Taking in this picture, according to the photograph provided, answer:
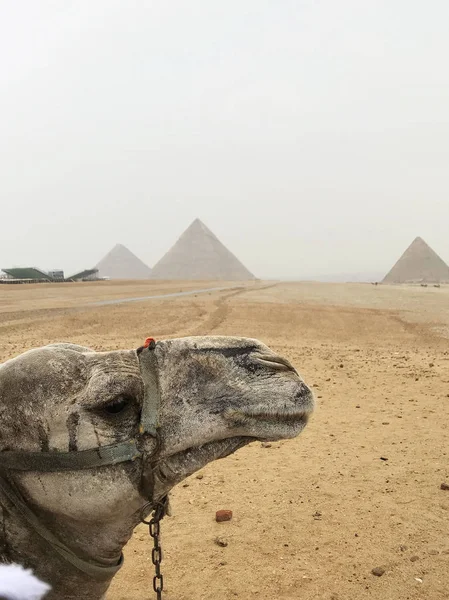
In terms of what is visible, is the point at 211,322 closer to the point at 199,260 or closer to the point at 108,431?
the point at 108,431

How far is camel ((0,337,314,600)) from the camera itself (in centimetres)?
165

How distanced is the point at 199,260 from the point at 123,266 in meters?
43.3

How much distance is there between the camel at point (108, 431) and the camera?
1.65 m

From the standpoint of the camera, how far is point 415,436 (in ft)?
22.4

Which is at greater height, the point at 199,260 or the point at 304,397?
the point at 199,260

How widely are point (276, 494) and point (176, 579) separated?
1.67 m

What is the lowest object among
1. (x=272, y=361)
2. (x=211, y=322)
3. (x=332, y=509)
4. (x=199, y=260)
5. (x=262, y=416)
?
(x=332, y=509)

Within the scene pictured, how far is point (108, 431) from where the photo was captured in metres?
1.67

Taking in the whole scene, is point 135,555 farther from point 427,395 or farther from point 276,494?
point 427,395

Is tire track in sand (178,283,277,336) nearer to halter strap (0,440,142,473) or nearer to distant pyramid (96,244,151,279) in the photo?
halter strap (0,440,142,473)

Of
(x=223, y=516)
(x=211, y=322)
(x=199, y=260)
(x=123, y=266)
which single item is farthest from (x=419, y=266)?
(x=223, y=516)

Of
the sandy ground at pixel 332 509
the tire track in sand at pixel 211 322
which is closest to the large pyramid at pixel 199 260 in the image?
the tire track in sand at pixel 211 322

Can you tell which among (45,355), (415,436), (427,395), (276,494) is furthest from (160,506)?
(427,395)

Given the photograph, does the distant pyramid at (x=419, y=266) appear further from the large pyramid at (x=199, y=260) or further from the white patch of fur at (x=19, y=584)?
the white patch of fur at (x=19, y=584)
